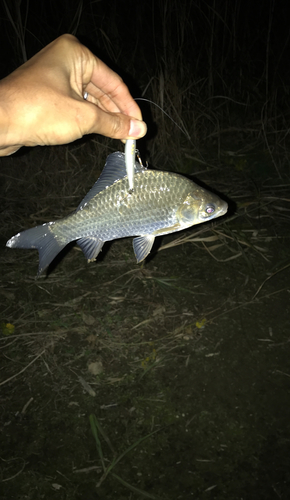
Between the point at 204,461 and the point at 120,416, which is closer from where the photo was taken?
the point at 204,461

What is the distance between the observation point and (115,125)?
1724 millimetres

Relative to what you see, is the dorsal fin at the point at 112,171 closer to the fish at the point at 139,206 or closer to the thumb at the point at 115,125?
the fish at the point at 139,206

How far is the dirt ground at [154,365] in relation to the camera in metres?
2.21

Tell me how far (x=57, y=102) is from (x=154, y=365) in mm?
1705

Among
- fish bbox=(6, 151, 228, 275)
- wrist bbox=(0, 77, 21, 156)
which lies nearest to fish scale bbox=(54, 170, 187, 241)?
fish bbox=(6, 151, 228, 275)

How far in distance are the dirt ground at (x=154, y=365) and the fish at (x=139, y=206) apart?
1073 mm

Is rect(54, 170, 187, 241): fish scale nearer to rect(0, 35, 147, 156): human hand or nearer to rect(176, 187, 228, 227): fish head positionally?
rect(176, 187, 228, 227): fish head

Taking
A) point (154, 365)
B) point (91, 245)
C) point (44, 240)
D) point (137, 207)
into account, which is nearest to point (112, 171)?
point (137, 207)

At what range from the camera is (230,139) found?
491 cm

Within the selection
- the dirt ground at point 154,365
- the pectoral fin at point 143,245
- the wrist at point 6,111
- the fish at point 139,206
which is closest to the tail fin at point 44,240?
the fish at point 139,206

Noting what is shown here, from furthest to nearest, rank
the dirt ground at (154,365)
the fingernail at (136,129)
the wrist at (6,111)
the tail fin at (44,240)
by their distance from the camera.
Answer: the dirt ground at (154,365), the tail fin at (44,240), the fingernail at (136,129), the wrist at (6,111)

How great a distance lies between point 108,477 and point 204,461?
0.49m

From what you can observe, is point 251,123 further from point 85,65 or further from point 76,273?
point 85,65

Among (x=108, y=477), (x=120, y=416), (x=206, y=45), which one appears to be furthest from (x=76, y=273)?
(x=206, y=45)
